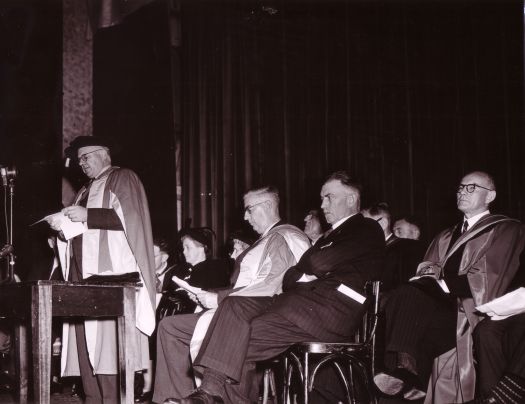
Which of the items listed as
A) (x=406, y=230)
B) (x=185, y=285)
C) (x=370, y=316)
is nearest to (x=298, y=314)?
(x=370, y=316)

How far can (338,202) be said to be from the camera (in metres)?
4.07

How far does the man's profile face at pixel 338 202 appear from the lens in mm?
4070

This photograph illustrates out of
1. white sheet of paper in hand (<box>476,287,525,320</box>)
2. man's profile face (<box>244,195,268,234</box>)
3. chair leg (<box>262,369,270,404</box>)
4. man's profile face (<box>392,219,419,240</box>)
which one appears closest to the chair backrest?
white sheet of paper in hand (<box>476,287,525,320</box>)

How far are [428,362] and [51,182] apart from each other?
3982mm

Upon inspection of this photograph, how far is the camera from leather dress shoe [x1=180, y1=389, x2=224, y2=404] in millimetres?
3300

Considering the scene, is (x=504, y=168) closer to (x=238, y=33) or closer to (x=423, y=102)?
(x=423, y=102)

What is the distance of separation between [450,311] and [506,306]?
1.68ft

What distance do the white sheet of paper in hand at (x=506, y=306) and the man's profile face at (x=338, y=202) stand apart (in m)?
0.97

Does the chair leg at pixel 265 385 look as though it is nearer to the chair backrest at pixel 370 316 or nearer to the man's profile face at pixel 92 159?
the chair backrest at pixel 370 316

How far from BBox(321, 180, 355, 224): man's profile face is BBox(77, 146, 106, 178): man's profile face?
1.47 m

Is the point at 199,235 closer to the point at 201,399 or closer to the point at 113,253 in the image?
the point at 113,253

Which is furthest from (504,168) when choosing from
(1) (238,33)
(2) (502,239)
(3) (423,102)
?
(2) (502,239)

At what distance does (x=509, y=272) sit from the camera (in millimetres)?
3922

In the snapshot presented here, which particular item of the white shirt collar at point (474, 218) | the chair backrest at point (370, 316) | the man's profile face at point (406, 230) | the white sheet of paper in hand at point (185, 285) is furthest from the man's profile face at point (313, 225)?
the white sheet of paper in hand at point (185, 285)
